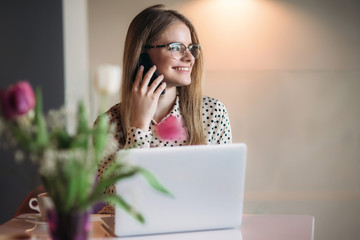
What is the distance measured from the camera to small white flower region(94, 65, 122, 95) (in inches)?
37.4

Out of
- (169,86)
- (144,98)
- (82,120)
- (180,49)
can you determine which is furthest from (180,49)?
(82,120)

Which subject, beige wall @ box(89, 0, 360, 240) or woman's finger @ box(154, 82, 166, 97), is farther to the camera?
beige wall @ box(89, 0, 360, 240)

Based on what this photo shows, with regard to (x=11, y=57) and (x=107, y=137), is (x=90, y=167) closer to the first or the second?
(x=107, y=137)

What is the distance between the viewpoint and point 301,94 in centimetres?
352

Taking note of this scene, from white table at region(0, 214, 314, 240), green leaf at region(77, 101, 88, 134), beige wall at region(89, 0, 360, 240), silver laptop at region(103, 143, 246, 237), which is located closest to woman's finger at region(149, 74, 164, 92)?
white table at region(0, 214, 314, 240)

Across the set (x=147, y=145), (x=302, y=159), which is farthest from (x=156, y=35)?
(x=302, y=159)

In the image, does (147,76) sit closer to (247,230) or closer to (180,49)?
(180,49)

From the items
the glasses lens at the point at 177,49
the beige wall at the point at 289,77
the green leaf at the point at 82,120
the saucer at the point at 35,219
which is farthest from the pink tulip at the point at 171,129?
the beige wall at the point at 289,77

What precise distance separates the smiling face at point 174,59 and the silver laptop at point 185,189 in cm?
75

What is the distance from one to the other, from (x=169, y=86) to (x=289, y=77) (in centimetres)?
160

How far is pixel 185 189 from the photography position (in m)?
1.38

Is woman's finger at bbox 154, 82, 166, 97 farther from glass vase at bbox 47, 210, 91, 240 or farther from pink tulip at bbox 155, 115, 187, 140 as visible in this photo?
glass vase at bbox 47, 210, 91, 240

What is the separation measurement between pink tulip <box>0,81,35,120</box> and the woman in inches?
42.0

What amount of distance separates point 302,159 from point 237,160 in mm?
2311
